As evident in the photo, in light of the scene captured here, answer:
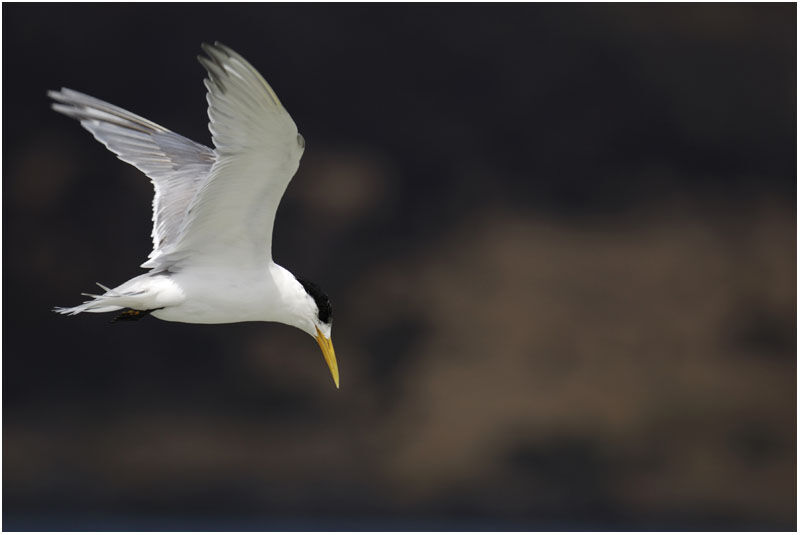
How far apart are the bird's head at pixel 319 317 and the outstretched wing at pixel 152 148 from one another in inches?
19.6

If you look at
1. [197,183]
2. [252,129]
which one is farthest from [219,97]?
[197,183]

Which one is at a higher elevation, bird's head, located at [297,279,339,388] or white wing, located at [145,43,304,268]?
white wing, located at [145,43,304,268]

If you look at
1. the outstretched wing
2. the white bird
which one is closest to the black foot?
the white bird

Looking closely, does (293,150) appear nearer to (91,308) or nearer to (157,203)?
(91,308)

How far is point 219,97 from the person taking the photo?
2.17 meters

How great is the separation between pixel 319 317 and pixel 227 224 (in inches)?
15.2

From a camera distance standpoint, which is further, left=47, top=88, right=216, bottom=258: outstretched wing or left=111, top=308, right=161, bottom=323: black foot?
left=47, top=88, right=216, bottom=258: outstretched wing

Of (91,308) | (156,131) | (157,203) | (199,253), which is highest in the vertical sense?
(156,131)

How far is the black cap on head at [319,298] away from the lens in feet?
9.00

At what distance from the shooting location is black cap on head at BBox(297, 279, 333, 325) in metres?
2.74

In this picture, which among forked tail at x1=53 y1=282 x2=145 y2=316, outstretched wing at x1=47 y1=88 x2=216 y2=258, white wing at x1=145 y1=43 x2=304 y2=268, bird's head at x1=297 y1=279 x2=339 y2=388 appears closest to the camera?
white wing at x1=145 y1=43 x2=304 y2=268

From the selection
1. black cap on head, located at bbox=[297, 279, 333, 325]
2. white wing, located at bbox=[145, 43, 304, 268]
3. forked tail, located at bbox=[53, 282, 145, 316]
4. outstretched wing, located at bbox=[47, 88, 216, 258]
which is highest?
outstretched wing, located at bbox=[47, 88, 216, 258]

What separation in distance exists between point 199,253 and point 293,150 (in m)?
0.47

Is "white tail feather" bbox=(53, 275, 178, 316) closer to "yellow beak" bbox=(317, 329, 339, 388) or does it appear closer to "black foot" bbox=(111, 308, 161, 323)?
"black foot" bbox=(111, 308, 161, 323)
